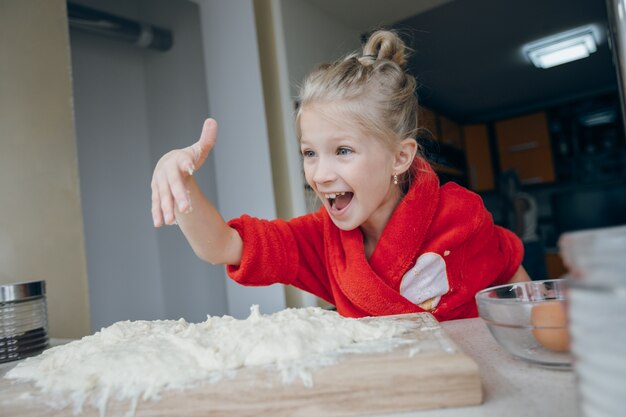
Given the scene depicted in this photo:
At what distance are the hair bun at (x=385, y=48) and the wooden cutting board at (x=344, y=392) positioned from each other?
766 millimetres

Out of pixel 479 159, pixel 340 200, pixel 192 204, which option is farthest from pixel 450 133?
pixel 192 204

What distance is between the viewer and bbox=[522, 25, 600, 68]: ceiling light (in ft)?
11.2

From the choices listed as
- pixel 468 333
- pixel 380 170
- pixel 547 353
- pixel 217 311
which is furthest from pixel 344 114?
pixel 217 311

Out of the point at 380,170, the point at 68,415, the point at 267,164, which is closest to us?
the point at 68,415

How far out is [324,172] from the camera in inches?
34.9

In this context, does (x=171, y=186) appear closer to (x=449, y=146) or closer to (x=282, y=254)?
(x=282, y=254)

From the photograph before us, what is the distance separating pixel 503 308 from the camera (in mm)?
464

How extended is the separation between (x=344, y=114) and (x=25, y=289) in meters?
0.66

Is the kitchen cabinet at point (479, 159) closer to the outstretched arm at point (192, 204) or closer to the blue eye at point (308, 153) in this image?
the blue eye at point (308, 153)

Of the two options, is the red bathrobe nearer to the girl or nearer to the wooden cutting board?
the girl

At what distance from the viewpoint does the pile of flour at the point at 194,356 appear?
448 mm

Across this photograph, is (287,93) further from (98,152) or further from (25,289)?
(25,289)

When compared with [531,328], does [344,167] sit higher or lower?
higher

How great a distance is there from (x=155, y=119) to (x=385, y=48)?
6.05 ft
